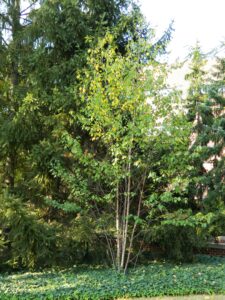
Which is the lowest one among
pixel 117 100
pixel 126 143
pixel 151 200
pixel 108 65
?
pixel 151 200

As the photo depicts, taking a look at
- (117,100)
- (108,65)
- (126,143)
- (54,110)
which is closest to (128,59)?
(108,65)

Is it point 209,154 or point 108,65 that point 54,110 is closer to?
point 108,65

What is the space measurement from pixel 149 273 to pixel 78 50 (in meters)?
4.64

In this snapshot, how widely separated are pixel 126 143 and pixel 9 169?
3.63m

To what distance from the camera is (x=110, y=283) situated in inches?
218

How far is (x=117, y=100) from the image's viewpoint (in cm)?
591

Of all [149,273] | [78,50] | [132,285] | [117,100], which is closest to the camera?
[132,285]

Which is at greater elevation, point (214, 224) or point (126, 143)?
point (126, 143)

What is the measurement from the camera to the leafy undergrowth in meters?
5.11

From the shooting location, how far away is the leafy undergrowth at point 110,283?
5.11 meters

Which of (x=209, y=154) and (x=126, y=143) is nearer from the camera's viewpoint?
(x=126, y=143)

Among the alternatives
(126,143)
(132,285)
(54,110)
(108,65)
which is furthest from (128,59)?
(132,285)

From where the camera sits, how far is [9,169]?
822 centimetres

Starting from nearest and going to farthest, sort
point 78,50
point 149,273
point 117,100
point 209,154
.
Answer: point 117,100, point 149,273, point 78,50, point 209,154
